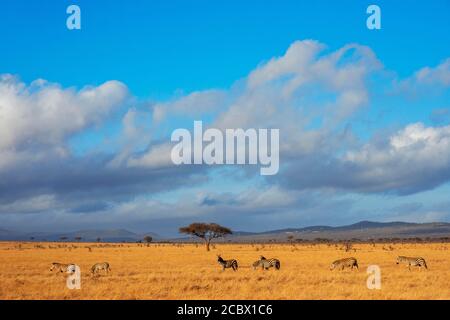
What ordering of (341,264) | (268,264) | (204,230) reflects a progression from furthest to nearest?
(204,230) → (341,264) → (268,264)

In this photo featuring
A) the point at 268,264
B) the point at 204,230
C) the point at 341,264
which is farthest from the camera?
the point at 204,230

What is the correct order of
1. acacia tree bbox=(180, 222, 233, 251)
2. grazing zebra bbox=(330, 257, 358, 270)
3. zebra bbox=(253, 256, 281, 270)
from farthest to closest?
1. acacia tree bbox=(180, 222, 233, 251)
2. grazing zebra bbox=(330, 257, 358, 270)
3. zebra bbox=(253, 256, 281, 270)

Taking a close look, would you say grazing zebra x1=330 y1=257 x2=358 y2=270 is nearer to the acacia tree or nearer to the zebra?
the zebra

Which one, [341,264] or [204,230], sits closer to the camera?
[341,264]

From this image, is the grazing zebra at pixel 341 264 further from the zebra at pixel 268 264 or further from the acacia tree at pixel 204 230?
the acacia tree at pixel 204 230

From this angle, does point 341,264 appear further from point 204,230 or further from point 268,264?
point 204,230

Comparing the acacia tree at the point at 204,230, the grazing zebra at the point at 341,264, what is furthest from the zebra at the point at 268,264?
the acacia tree at the point at 204,230

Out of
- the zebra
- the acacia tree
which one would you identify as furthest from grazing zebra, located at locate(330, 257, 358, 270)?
the acacia tree

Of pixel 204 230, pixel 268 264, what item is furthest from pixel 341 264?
pixel 204 230

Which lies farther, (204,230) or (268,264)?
(204,230)
